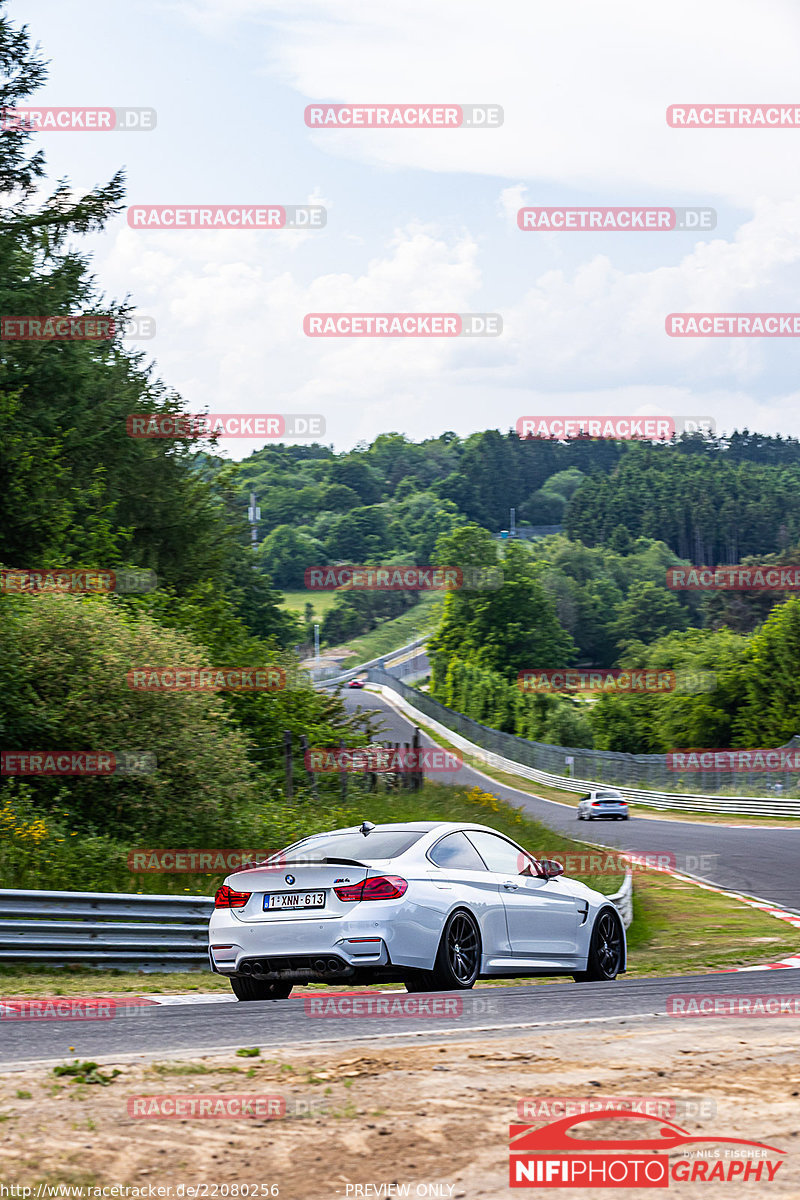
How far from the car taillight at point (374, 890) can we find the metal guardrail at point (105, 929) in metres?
3.84

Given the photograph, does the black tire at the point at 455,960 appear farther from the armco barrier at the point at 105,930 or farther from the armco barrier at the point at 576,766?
the armco barrier at the point at 576,766

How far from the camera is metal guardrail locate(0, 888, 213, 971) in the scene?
12.1 meters

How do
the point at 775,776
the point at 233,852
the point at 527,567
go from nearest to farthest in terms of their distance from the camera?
the point at 233,852
the point at 775,776
the point at 527,567

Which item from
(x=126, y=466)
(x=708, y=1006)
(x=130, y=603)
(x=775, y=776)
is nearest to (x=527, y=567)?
(x=775, y=776)

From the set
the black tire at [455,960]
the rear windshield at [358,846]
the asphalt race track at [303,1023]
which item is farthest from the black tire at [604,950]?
the rear windshield at [358,846]

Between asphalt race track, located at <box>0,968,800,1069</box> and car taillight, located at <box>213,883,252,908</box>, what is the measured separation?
70 centimetres

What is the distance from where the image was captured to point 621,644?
131 meters

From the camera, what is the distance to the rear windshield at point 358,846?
9.77 meters

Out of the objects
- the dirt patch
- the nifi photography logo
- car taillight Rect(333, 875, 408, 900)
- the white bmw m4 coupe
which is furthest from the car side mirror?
the nifi photography logo

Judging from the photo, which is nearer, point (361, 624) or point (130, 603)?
point (130, 603)

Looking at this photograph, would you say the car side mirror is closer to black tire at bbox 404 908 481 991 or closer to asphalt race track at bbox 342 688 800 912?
black tire at bbox 404 908 481 991

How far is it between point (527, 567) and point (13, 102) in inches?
3650

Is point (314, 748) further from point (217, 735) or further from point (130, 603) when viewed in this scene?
point (217, 735)

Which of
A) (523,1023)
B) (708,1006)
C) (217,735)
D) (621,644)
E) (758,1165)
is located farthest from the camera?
(621,644)
